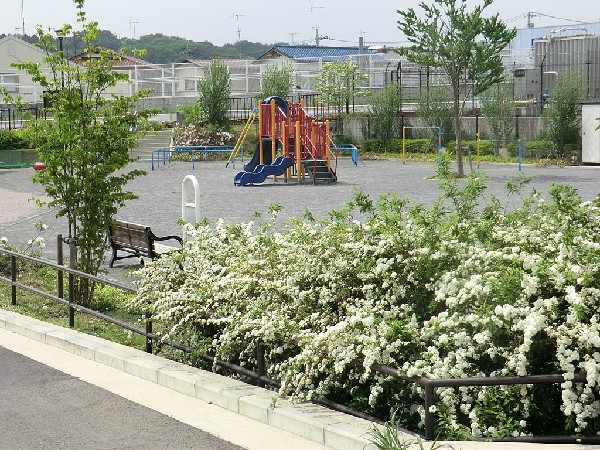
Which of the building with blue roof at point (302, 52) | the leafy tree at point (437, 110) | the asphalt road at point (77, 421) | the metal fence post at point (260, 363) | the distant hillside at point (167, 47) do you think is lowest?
the asphalt road at point (77, 421)

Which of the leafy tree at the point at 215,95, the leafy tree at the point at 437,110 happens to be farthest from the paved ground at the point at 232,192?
the leafy tree at the point at 215,95

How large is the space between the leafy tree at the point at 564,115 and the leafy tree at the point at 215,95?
1685cm

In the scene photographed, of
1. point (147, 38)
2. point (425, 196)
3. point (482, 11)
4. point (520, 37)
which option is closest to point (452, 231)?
point (425, 196)

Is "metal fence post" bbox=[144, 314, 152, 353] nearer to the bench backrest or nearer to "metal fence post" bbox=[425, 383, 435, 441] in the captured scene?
"metal fence post" bbox=[425, 383, 435, 441]

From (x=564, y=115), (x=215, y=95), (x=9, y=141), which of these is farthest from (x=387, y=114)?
(x=9, y=141)

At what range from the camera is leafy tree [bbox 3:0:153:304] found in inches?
464

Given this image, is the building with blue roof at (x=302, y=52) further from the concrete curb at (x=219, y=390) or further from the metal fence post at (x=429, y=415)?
the metal fence post at (x=429, y=415)

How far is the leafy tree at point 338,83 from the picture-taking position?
5034 centimetres

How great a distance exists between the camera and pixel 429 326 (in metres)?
7.12

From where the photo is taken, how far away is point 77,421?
745 centimetres

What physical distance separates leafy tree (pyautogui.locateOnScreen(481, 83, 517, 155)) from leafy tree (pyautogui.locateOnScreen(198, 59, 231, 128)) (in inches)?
533

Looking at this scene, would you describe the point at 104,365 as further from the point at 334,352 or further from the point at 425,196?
the point at 425,196

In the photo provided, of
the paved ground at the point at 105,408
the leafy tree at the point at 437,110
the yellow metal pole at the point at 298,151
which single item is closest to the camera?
the paved ground at the point at 105,408

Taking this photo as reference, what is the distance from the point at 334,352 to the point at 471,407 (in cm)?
101
